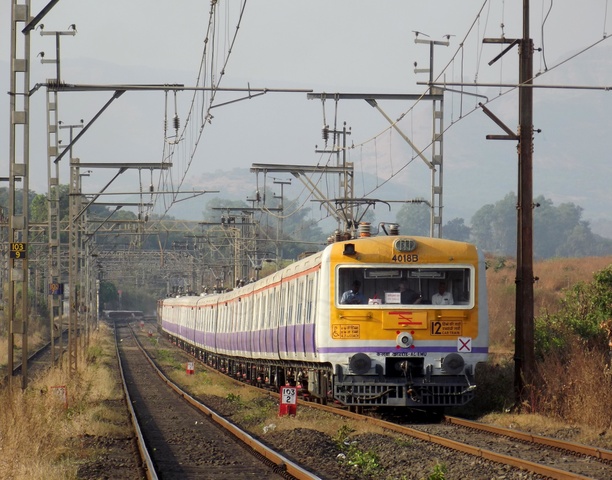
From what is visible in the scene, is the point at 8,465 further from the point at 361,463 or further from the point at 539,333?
the point at 539,333

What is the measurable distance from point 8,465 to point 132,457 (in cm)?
298

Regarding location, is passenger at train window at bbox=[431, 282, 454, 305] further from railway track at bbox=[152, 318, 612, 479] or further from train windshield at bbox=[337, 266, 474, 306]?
railway track at bbox=[152, 318, 612, 479]

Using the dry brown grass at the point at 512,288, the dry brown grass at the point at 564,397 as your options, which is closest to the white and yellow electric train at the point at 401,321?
the dry brown grass at the point at 564,397

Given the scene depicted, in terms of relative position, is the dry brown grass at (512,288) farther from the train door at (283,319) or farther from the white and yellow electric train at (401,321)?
the white and yellow electric train at (401,321)

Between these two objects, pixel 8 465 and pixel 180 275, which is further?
pixel 180 275

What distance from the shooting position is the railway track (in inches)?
431

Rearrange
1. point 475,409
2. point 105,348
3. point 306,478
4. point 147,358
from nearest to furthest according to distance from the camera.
→ point 306,478 → point 475,409 → point 147,358 → point 105,348

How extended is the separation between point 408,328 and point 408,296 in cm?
52

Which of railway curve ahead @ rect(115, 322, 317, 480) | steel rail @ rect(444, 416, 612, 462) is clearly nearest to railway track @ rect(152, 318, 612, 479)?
steel rail @ rect(444, 416, 612, 462)

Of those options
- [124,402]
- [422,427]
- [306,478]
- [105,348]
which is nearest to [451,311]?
[422,427]

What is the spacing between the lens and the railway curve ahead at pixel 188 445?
1233 centimetres

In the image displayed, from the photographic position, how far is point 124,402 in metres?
24.6

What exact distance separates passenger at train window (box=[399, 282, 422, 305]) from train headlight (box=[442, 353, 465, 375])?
0.99 m

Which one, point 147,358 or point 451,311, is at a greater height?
point 451,311
